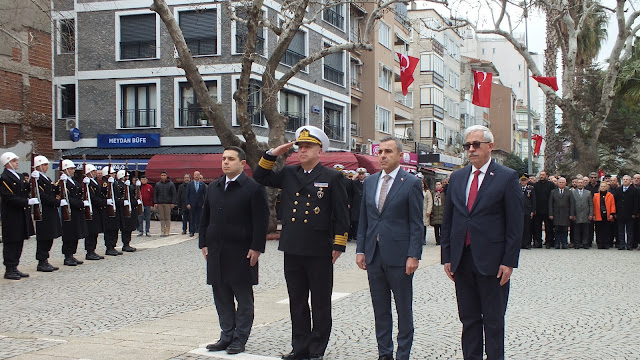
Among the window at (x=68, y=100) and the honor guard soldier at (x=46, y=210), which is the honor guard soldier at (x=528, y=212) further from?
the window at (x=68, y=100)

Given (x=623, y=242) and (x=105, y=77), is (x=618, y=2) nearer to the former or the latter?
(x=623, y=242)

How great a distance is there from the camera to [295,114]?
3831 centimetres

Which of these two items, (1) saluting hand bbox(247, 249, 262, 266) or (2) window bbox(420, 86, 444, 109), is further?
(2) window bbox(420, 86, 444, 109)

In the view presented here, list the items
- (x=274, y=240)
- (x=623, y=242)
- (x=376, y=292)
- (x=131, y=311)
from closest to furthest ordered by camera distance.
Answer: (x=376, y=292) → (x=131, y=311) → (x=623, y=242) → (x=274, y=240)

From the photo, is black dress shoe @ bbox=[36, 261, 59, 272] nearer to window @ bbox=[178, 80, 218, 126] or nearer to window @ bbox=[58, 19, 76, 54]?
window @ bbox=[58, 19, 76, 54]

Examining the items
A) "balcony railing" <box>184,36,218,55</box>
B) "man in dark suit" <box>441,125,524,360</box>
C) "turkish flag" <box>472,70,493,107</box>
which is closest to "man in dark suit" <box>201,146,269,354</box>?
"man in dark suit" <box>441,125,524,360</box>

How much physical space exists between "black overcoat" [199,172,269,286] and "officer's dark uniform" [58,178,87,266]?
8270mm

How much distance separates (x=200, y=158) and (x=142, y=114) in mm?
5042

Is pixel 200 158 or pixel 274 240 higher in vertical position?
pixel 200 158

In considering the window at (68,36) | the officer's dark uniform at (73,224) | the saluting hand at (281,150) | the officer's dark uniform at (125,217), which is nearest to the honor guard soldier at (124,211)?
the officer's dark uniform at (125,217)

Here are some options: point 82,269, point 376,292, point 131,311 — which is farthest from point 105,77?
point 376,292

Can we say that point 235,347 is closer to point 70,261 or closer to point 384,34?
point 70,261

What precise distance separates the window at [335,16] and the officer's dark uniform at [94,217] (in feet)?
88.5

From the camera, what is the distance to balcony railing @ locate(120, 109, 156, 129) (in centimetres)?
3553
